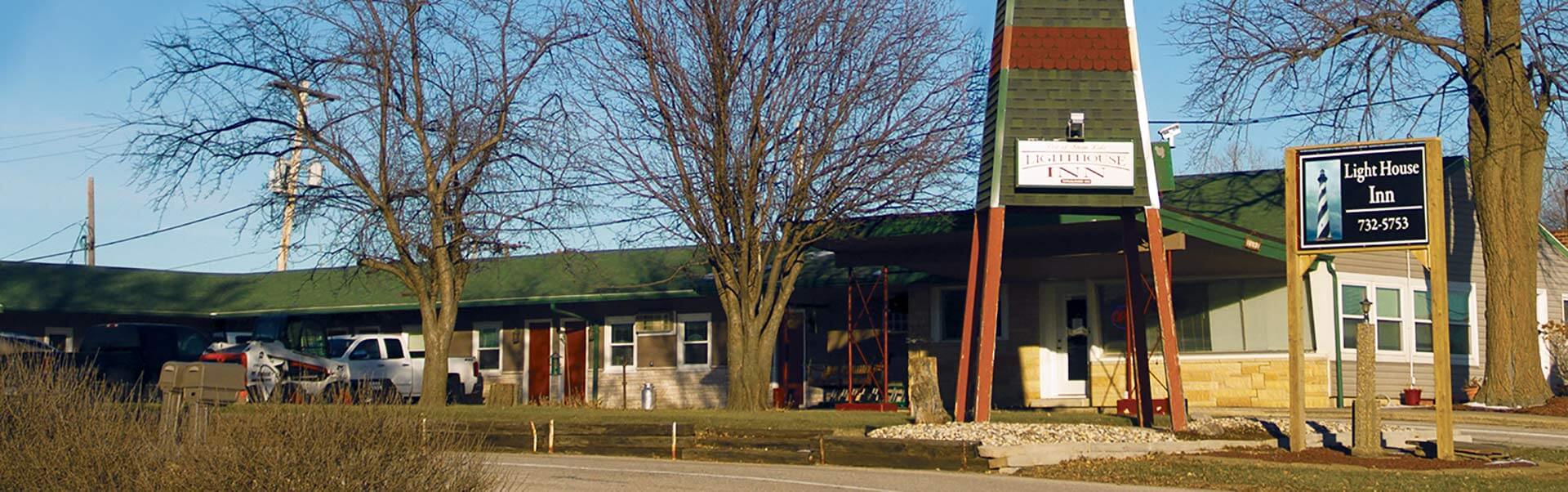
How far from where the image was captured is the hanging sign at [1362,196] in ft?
52.9

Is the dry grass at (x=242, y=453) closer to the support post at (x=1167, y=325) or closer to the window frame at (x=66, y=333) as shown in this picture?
the support post at (x=1167, y=325)

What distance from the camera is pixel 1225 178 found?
1185 inches

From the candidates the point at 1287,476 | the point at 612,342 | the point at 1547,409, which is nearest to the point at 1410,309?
the point at 1547,409

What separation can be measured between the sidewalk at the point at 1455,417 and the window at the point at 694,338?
Answer: 13.1 metres

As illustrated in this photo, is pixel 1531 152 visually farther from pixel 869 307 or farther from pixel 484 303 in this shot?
pixel 484 303

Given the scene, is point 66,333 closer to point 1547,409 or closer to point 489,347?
point 489,347

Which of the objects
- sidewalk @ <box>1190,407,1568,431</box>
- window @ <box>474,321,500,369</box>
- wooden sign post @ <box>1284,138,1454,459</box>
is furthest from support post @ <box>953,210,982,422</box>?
window @ <box>474,321,500,369</box>

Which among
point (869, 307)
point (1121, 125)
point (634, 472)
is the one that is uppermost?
point (1121, 125)

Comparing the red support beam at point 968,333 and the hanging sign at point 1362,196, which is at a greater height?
the hanging sign at point 1362,196

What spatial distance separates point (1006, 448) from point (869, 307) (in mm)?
15254

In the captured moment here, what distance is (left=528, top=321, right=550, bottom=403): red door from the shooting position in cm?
3644

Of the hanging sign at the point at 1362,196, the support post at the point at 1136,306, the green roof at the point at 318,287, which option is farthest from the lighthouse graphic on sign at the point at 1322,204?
the green roof at the point at 318,287

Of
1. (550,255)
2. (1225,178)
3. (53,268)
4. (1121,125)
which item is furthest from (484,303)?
(1121,125)

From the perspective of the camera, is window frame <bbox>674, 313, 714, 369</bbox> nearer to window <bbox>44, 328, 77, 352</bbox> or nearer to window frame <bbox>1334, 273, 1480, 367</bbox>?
window frame <bbox>1334, 273, 1480, 367</bbox>
